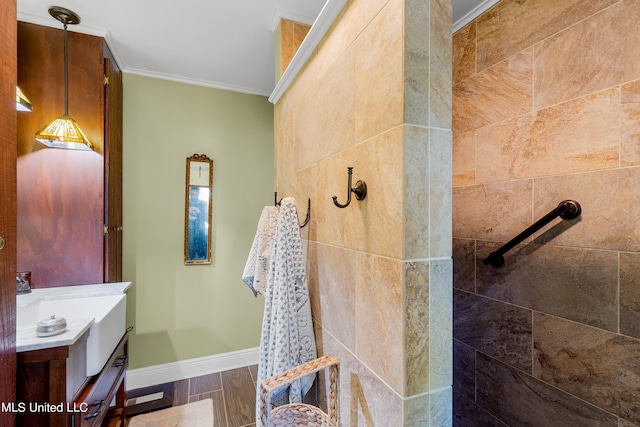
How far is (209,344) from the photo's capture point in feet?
7.54

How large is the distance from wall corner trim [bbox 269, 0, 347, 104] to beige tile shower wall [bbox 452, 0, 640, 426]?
3.11ft

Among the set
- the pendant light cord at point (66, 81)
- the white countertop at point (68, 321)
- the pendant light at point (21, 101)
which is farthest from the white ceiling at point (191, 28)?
the white countertop at point (68, 321)

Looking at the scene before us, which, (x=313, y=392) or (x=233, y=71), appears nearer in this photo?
(x=313, y=392)

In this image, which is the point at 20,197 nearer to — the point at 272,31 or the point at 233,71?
the point at 233,71

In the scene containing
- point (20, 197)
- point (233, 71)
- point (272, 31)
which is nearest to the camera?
point (20, 197)

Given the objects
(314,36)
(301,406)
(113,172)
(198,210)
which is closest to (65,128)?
(113,172)

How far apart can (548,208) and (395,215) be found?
95 cm

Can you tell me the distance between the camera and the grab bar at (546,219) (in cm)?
108

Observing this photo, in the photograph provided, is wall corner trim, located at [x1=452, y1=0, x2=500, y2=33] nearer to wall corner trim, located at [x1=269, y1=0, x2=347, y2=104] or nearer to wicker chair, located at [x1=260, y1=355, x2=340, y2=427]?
wall corner trim, located at [x1=269, y1=0, x2=347, y2=104]

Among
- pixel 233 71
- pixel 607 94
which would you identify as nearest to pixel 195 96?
pixel 233 71

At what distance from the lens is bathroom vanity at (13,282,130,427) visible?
91cm

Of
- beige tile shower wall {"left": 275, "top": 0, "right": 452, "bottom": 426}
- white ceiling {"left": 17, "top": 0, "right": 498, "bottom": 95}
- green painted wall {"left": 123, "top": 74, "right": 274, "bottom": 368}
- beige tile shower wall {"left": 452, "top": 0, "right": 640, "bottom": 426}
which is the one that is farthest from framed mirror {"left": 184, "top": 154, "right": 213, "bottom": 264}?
beige tile shower wall {"left": 452, "top": 0, "right": 640, "bottom": 426}

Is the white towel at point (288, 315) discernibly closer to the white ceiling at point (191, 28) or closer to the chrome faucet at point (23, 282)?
the white ceiling at point (191, 28)

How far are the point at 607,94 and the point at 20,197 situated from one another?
2834mm
